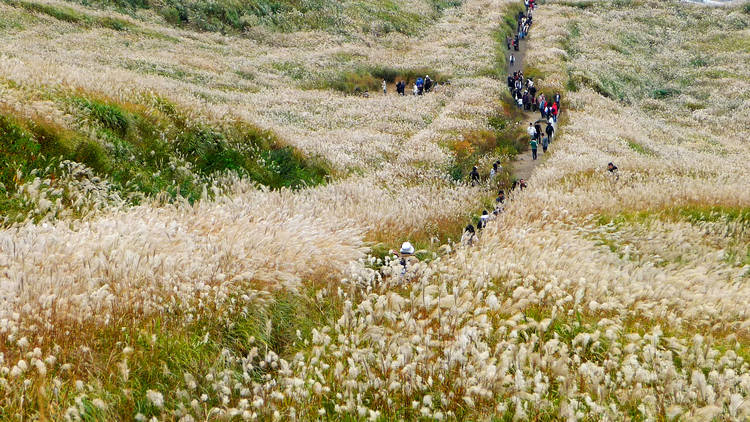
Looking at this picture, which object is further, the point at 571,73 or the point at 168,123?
the point at 571,73

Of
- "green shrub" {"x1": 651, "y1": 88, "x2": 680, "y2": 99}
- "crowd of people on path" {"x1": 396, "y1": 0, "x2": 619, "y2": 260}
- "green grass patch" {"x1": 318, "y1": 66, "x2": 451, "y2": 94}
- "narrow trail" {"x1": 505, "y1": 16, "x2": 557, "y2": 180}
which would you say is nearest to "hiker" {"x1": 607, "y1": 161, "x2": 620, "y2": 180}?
"crowd of people on path" {"x1": 396, "y1": 0, "x2": 619, "y2": 260}

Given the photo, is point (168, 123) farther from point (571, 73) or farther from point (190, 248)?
point (571, 73)

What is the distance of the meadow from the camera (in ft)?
12.7

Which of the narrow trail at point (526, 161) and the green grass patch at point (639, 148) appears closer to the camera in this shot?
the narrow trail at point (526, 161)

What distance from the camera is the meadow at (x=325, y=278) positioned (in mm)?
3871

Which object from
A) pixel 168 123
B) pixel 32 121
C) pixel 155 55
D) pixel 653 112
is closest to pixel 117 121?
pixel 168 123

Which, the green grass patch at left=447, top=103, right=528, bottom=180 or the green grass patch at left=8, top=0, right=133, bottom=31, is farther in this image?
the green grass patch at left=8, top=0, right=133, bottom=31

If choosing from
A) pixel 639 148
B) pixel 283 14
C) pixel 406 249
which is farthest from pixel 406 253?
pixel 283 14

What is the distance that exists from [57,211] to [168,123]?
5.55 m

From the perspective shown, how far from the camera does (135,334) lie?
4184mm

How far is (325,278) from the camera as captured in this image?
6105 mm

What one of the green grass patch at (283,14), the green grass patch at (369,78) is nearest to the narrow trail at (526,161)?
the green grass patch at (369,78)

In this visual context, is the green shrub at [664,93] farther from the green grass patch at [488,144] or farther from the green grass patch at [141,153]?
the green grass patch at [141,153]

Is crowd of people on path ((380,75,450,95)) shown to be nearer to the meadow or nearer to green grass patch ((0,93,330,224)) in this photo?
the meadow
